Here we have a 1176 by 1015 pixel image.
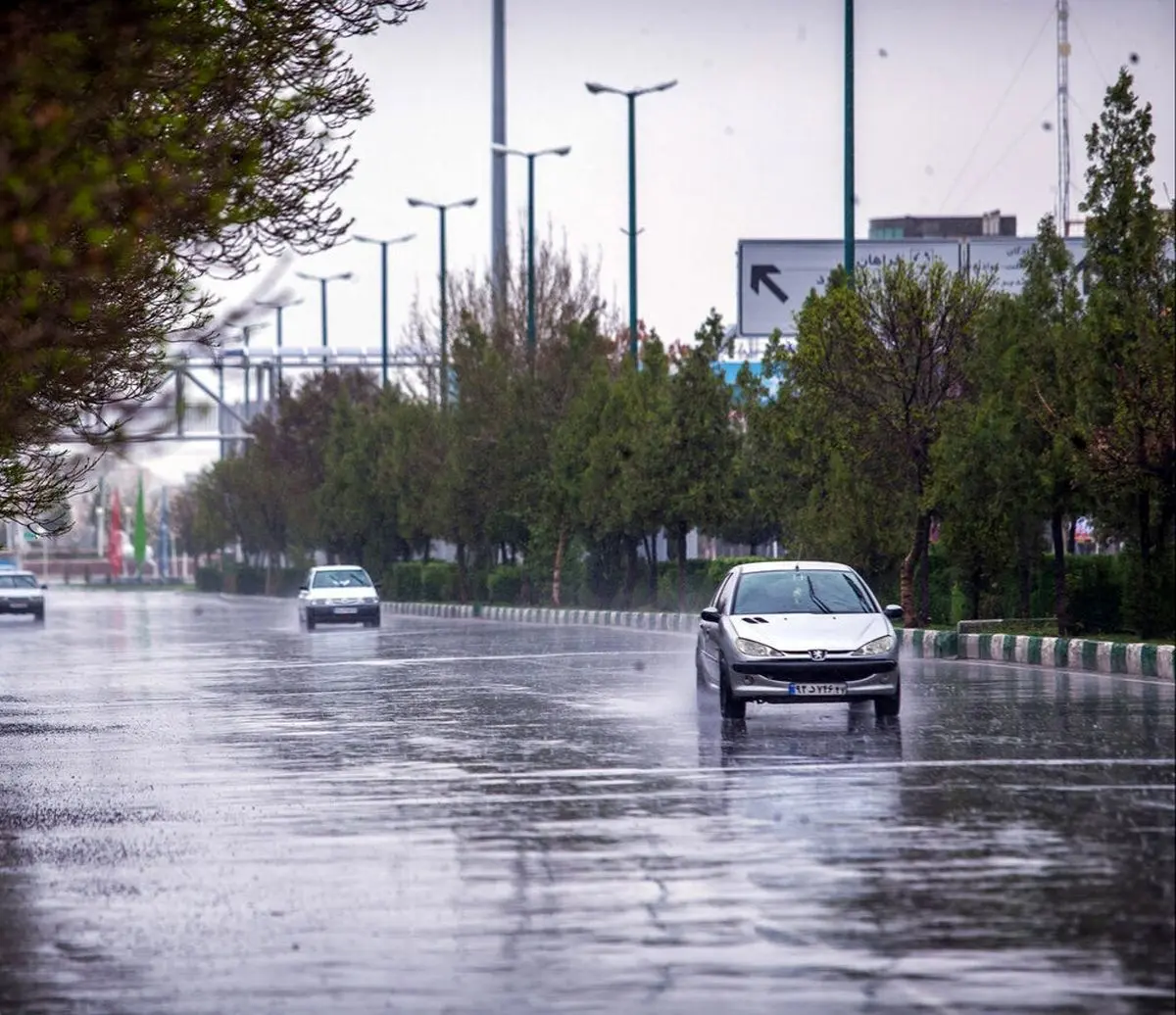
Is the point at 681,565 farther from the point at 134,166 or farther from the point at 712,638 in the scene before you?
the point at 134,166

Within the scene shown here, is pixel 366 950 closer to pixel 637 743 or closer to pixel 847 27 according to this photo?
pixel 637 743

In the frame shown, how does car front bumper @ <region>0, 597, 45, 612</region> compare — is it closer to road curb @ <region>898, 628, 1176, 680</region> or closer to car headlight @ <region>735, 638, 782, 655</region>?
road curb @ <region>898, 628, 1176, 680</region>

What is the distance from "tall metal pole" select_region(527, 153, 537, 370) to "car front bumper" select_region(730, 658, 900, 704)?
4226 cm

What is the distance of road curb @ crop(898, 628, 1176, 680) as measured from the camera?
1141 inches

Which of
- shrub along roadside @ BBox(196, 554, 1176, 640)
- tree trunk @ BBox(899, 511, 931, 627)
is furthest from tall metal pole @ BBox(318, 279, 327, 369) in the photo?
tree trunk @ BBox(899, 511, 931, 627)

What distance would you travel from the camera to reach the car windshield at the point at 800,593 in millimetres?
22656

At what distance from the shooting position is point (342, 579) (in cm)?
5650

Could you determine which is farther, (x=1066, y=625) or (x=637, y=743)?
(x=1066, y=625)

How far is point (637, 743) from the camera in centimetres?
1920

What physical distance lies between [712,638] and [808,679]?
6.27 ft

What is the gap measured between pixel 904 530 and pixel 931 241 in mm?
36270

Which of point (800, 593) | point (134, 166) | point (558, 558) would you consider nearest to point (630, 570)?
point (558, 558)

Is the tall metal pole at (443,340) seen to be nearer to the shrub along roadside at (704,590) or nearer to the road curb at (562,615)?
the shrub along roadside at (704,590)

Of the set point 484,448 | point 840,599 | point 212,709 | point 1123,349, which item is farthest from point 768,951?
point 484,448
